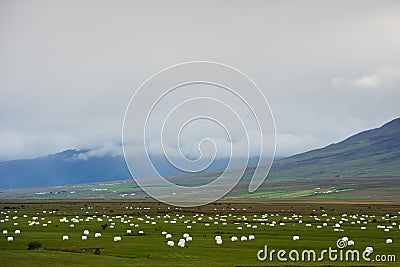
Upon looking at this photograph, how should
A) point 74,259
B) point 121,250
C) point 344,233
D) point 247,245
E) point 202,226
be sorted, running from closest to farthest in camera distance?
point 74,259 < point 121,250 < point 247,245 < point 344,233 < point 202,226

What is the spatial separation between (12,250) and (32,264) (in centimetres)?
767

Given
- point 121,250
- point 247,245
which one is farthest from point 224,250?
point 121,250

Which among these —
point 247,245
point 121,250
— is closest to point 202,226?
point 247,245

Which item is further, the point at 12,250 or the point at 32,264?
the point at 12,250

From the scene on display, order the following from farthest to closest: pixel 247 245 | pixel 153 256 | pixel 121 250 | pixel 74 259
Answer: pixel 247 245 < pixel 121 250 < pixel 153 256 < pixel 74 259

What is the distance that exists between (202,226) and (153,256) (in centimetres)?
2774

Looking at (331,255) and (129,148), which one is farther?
→ (129,148)

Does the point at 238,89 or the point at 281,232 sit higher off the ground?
the point at 238,89

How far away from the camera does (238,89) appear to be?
2410 inches

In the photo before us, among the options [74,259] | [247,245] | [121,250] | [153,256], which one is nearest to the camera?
[74,259]

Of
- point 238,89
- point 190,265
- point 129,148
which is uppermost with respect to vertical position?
point 238,89

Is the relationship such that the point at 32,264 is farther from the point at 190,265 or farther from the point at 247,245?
the point at 247,245

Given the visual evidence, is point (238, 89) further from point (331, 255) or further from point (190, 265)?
point (190, 265)

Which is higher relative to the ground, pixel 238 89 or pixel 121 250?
pixel 238 89
